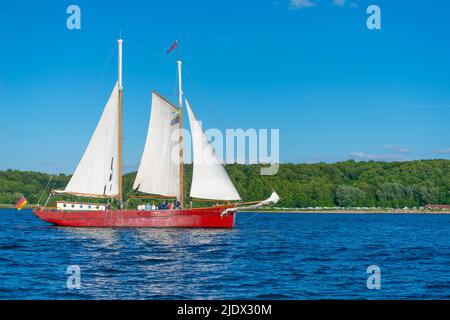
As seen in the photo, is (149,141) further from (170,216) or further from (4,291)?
(4,291)

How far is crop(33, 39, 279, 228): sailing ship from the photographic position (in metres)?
59.8

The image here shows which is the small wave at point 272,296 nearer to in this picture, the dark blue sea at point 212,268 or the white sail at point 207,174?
the dark blue sea at point 212,268

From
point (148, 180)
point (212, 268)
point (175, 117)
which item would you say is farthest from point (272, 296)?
point (175, 117)

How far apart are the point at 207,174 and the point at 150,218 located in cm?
747

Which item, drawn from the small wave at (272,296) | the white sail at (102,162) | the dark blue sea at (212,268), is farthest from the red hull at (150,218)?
the small wave at (272,296)

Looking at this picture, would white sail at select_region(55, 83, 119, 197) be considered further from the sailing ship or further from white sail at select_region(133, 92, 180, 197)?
white sail at select_region(133, 92, 180, 197)

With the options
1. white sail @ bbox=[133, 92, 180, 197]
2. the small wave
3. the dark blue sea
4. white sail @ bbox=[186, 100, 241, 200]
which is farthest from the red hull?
the small wave

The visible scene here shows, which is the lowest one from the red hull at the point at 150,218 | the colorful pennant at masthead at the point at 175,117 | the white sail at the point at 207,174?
the red hull at the point at 150,218

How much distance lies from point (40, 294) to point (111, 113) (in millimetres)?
40364

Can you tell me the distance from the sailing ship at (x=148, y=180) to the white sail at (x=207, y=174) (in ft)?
0.52

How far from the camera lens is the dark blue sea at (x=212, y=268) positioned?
81.1ft

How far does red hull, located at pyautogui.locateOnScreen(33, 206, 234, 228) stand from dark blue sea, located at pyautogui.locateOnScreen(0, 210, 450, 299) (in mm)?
7993

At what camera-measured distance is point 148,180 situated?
61.6 meters

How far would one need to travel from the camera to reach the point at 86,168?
61.5m
